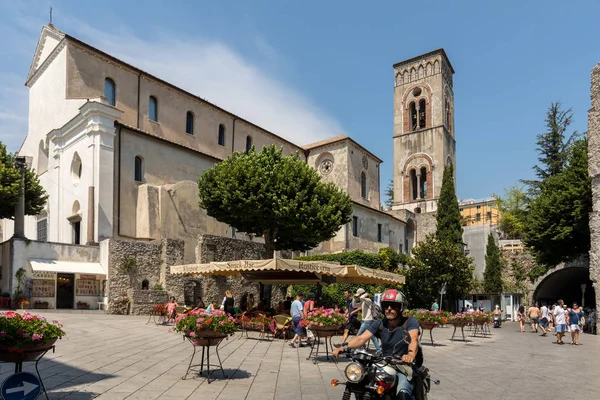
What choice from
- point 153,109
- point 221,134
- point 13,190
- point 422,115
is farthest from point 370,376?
point 422,115

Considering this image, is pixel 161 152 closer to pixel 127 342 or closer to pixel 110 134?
pixel 110 134

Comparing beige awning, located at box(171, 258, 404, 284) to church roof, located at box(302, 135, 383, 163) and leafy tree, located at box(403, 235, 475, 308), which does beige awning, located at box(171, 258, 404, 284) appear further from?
church roof, located at box(302, 135, 383, 163)

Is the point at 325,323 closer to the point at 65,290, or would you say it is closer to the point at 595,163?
the point at 595,163

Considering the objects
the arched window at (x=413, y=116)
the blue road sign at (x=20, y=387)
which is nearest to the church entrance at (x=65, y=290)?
the blue road sign at (x=20, y=387)

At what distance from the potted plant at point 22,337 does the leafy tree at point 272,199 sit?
19721 mm

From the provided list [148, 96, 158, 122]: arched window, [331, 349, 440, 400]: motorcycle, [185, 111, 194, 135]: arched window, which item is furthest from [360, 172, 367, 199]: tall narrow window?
[331, 349, 440, 400]: motorcycle

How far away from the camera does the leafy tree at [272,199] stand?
26.9 m

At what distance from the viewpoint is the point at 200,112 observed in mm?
40469

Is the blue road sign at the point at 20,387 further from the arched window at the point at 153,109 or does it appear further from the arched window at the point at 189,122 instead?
the arched window at the point at 189,122

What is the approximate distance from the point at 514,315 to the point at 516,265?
3.94 meters

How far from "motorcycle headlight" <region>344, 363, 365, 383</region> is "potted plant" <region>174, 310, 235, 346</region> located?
15.9 feet

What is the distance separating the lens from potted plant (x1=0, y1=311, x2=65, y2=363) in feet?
21.4

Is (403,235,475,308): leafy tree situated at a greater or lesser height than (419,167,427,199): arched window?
lesser

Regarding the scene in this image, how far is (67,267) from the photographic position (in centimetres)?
2594
